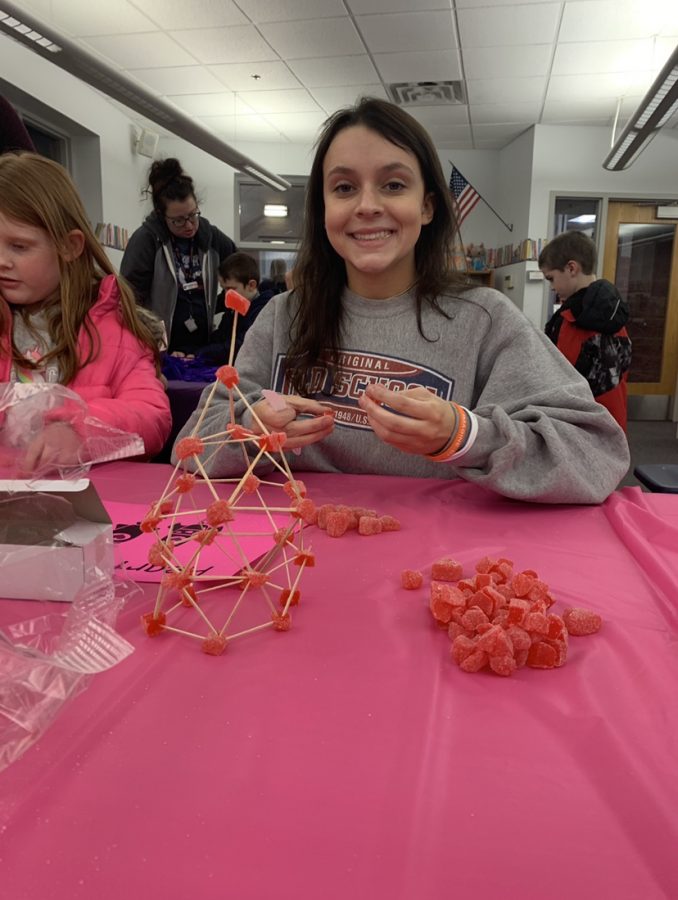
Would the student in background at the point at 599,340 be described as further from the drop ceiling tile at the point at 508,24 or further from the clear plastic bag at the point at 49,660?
the clear plastic bag at the point at 49,660

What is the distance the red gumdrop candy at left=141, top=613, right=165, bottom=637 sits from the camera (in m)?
0.51

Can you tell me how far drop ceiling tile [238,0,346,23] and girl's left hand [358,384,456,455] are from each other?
3679mm

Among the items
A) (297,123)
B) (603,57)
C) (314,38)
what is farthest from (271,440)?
(297,123)

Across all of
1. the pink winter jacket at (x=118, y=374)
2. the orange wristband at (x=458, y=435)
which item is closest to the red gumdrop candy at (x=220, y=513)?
the orange wristband at (x=458, y=435)

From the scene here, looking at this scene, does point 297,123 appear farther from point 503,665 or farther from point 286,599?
point 503,665

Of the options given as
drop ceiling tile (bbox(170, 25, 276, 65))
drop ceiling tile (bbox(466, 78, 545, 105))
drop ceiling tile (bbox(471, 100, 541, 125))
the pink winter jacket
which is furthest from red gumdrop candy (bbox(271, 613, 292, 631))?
drop ceiling tile (bbox(471, 100, 541, 125))

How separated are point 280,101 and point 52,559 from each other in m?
5.62

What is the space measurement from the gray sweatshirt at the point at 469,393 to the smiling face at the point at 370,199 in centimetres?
12

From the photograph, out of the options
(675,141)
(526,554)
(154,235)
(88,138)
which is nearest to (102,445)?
(526,554)

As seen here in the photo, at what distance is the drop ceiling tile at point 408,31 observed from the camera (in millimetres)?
3820

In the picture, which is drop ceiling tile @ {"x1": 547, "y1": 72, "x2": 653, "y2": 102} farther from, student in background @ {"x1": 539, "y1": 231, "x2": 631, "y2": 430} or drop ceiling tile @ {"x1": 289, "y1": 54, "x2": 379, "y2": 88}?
student in background @ {"x1": 539, "y1": 231, "x2": 631, "y2": 430}

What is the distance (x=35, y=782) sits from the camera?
344 millimetres

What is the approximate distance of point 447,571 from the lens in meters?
0.63

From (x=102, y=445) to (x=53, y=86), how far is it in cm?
503
